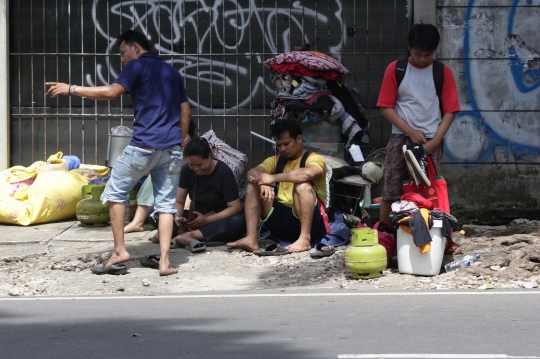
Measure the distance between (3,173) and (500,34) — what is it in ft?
19.1

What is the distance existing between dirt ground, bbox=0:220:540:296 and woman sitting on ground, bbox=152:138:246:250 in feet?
0.62

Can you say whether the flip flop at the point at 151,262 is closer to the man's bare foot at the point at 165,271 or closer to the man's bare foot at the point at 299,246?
the man's bare foot at the point at 165,271

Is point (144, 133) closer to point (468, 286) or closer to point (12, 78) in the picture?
point (468, 286)

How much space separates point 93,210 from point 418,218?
397 cm

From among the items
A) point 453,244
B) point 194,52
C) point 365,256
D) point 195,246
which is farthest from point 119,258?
point 194,52

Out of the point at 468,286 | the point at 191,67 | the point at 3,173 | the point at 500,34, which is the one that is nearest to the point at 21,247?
the point at 3,173

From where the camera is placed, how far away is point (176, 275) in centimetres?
780

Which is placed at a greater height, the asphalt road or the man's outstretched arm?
the man's outstretched arm

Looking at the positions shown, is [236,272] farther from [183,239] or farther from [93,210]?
[93,210]

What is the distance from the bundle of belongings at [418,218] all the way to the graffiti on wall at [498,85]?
2.95 meters

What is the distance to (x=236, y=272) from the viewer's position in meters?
7.96

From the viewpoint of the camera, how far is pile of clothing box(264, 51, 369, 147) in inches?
384

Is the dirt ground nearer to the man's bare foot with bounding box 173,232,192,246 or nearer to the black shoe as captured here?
the man's bare foot with bounding box 173,232,192,246

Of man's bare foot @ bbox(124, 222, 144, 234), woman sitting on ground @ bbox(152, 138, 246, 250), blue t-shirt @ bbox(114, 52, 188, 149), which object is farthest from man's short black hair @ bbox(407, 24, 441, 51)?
man's bare foot @ bbox(124, 222, 144, 234)
